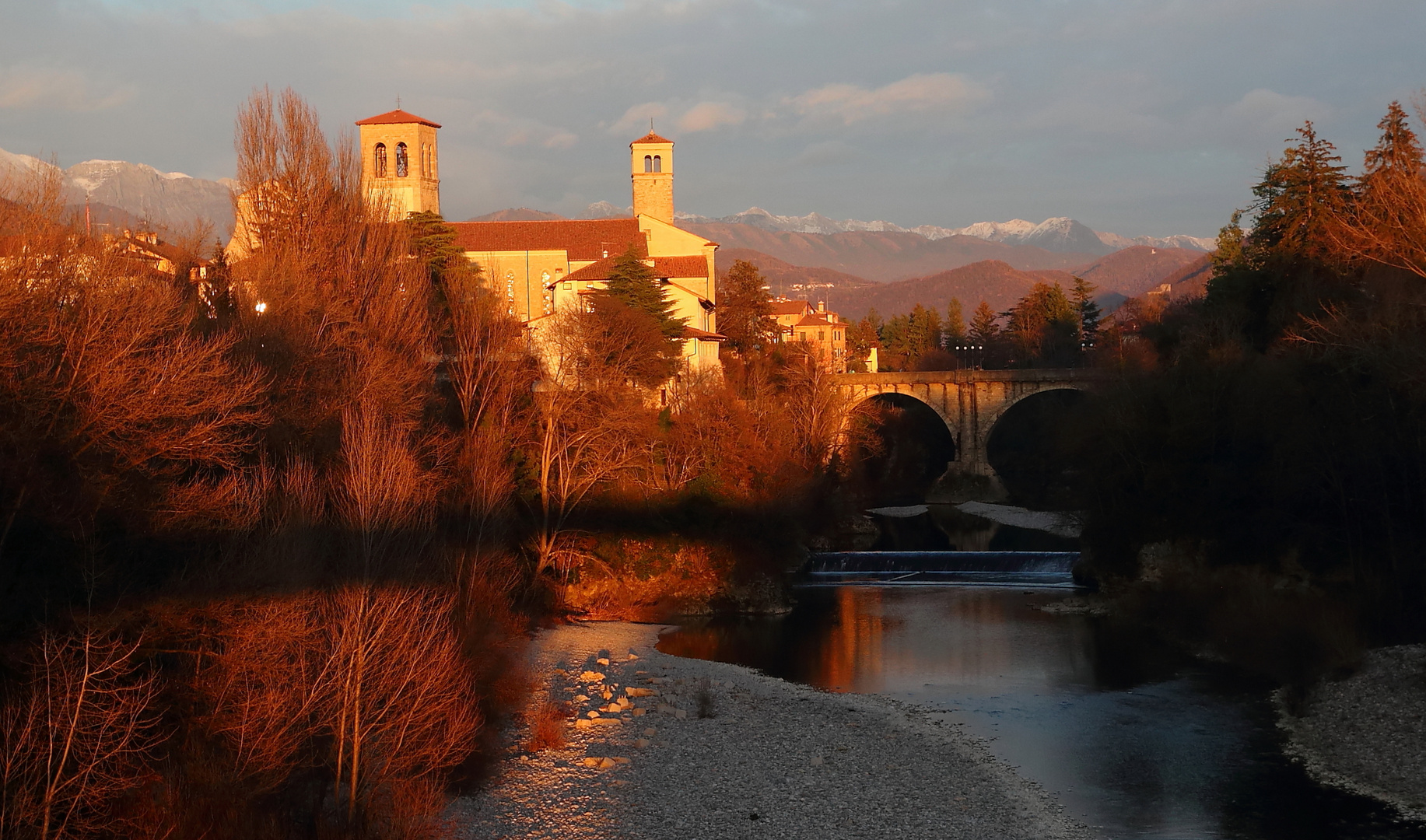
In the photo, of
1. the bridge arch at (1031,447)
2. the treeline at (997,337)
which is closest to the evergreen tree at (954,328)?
the treeline at (997,337)

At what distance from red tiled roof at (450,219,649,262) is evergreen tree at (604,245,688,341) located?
11.4m

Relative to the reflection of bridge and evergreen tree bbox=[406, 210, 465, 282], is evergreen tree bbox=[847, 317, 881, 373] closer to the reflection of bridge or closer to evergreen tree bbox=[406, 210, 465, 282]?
the reflection of bridge

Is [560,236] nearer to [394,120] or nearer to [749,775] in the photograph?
[394,120]

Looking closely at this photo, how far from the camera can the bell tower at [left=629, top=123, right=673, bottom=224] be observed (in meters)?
58.2

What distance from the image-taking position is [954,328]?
8981 cm

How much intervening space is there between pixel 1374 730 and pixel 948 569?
15.9 metres

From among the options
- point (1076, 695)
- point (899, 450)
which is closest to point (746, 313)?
point (899, 450)

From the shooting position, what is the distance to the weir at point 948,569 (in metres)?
29.9

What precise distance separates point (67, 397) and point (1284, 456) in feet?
71.7

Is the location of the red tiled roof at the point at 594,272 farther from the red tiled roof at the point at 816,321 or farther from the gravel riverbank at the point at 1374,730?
the red tiled roof at the point at 816,321

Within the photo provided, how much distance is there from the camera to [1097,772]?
15086 millimetres

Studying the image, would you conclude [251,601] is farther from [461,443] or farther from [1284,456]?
[1284,456]


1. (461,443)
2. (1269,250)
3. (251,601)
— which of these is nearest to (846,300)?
(1269,250)

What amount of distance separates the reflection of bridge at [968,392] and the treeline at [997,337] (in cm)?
636
